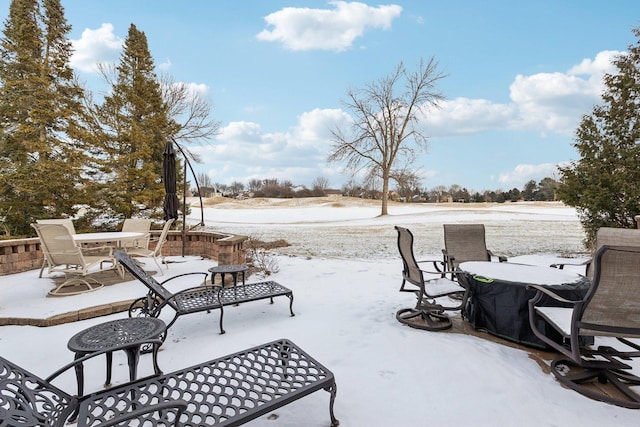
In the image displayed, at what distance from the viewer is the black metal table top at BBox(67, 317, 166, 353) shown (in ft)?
6.50

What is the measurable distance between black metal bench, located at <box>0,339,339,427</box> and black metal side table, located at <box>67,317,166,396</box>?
21 cm

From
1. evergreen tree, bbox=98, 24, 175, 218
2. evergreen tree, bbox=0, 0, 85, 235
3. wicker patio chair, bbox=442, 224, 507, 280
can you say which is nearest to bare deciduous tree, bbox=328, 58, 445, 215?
evergreen tree, bbox=98, 24, 175, 218

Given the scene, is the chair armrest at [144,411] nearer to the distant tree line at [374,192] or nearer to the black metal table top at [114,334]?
the black metal table top at [114,334]

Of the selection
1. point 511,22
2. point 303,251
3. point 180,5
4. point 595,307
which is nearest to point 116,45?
point 180,5

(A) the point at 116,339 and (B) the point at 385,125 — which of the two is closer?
(A) the point at 116,339

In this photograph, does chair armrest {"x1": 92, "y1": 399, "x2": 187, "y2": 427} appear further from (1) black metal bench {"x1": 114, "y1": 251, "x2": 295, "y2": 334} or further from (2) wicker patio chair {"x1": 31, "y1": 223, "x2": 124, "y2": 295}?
(2) wicker patio chair {"x1": 31, "y1": 223, "x2": 124, "y2": 295}

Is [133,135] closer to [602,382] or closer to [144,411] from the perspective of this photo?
[144,411]

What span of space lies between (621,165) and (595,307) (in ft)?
24.5

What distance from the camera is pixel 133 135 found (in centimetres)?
1282

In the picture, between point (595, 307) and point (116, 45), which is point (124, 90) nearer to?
point (116, 45)

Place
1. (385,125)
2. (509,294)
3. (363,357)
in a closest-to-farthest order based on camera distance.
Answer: (363,357)
(509,294)
(385,125)

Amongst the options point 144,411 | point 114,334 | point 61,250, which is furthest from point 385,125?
point 144,411

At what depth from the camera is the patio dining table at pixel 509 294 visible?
2908mm

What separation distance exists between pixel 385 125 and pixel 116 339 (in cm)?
2596
